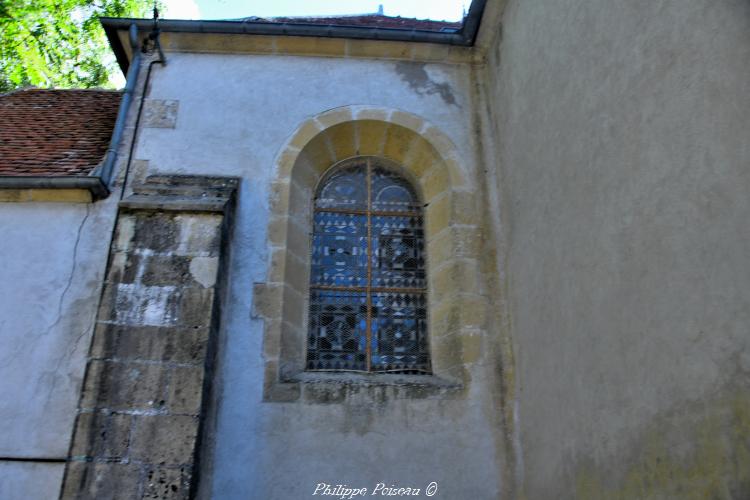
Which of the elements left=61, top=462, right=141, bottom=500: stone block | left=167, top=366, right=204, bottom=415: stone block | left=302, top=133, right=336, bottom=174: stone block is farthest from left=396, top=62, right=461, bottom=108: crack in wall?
left=61, top=462, right=141, bottom=500: stone block

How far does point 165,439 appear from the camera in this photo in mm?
3871

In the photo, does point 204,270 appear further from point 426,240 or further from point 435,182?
point 435,182

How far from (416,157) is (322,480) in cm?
267

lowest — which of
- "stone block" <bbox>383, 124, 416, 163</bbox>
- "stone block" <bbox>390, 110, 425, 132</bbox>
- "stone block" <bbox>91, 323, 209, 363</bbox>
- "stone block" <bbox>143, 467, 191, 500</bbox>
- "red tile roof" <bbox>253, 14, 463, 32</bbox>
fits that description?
"stone block" <bbox>143, 467, 191, 500</bbox>

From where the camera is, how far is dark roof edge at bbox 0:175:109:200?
16.3 ft

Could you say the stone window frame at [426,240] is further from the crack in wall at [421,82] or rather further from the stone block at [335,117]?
the crack in wall at [421,82]

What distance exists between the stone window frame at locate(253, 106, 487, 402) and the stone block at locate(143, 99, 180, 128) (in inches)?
36.6

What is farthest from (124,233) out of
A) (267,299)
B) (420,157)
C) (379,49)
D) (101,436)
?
(379,49)

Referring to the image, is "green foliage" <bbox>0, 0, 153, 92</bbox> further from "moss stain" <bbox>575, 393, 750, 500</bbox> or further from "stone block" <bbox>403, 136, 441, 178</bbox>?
"moss stain" <bbox>575, 393, 750, 500</bbox>

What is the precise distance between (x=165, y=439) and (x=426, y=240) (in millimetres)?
2502

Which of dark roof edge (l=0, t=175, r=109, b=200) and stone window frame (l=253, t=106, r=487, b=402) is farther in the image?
dark roof edge (l=0, t=175, r=109, b=200)

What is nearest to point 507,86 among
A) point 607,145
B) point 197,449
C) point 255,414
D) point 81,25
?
point 607,145

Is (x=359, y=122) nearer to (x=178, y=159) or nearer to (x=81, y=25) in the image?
(x=178, y=159)

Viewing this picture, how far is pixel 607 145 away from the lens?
346 centimetres
